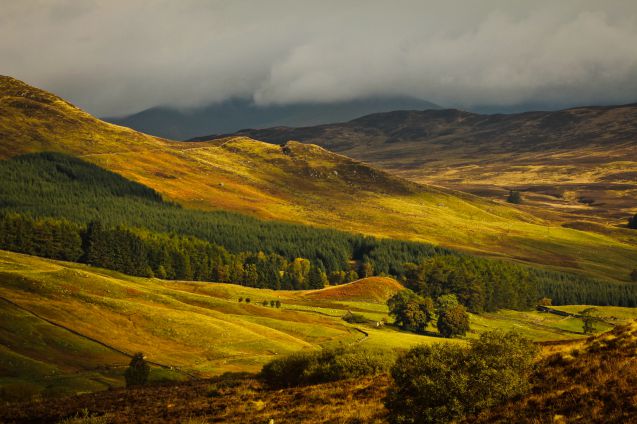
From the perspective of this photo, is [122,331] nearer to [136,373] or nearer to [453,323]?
[136,373]

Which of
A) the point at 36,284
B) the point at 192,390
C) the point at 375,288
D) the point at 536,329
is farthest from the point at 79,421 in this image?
the point at 375,288

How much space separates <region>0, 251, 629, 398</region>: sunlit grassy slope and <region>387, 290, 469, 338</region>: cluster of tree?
5801mm

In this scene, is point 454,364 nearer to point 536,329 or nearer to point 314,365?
point 314,365

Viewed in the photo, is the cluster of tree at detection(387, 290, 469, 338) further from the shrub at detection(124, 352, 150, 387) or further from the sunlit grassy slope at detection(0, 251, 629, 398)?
the shrub at detection(124, 352, 150, 387)

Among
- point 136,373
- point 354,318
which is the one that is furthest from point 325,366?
point 354,318

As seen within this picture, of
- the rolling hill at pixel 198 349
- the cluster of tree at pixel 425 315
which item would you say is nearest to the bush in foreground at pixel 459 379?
the rolling hill at pixel 198 349

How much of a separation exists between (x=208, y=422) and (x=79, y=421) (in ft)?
29.4

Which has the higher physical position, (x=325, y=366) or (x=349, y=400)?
(x=349, y=400)

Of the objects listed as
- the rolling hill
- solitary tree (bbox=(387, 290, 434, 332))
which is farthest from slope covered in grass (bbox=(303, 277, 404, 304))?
solitary tree (bbox=(387, 290, 434, 332))

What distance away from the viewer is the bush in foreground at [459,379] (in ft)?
112

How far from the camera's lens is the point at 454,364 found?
119 ft

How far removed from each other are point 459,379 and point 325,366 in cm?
2347

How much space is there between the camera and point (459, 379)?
114 feet

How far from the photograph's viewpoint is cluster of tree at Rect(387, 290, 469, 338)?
476 feet
